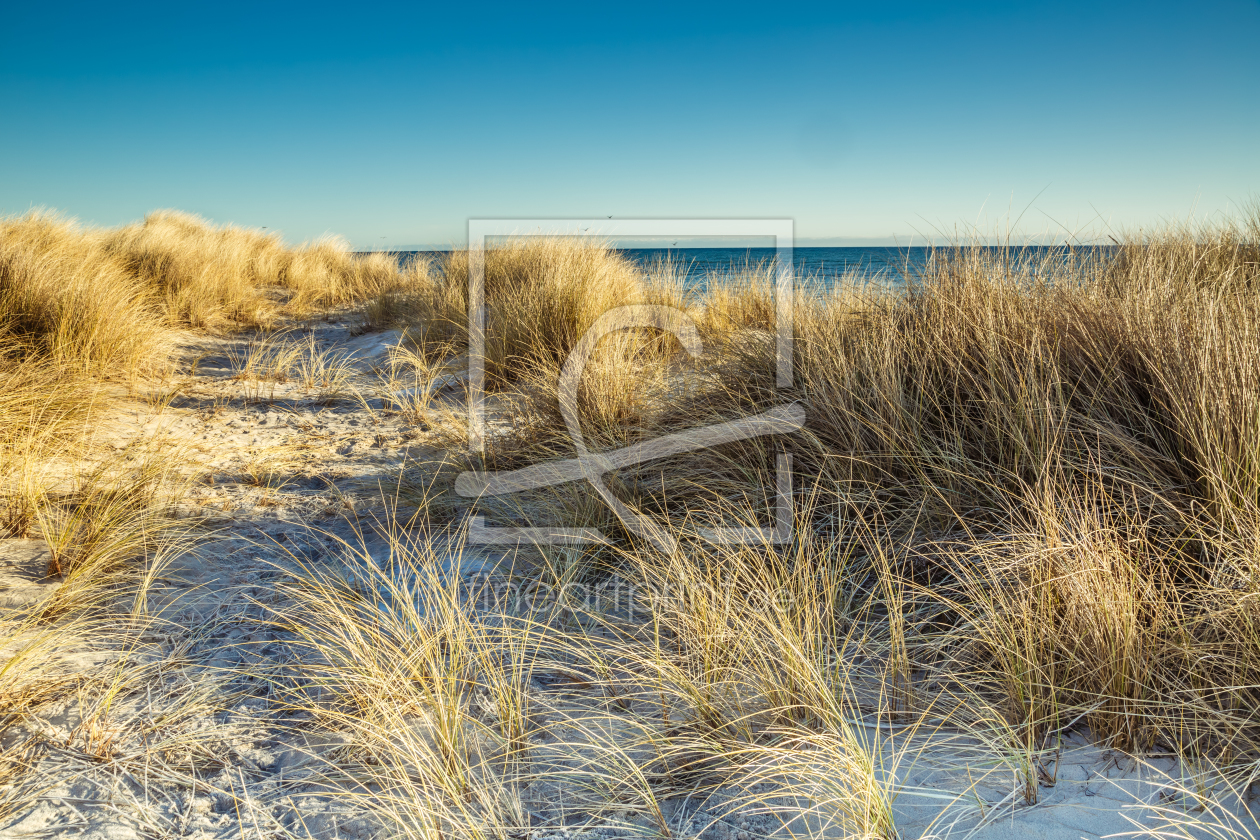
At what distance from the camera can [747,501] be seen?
219 cm

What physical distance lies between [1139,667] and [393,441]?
3337 millimetres

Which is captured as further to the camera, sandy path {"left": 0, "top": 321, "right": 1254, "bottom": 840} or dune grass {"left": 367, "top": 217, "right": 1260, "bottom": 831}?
dune grass {"left": 367, "top": 217, "right": 1260, "bottom": 831}

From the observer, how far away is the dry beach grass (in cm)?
129

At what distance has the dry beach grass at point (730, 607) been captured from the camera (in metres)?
1.29

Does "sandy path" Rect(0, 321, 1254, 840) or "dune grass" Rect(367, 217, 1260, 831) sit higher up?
"dune grass" Rect(367, 217, 1260, 831)

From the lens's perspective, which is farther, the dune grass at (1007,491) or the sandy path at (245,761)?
the dune grass at (1007,491)

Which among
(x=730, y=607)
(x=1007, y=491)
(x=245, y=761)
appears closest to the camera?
(x=245, y=761)

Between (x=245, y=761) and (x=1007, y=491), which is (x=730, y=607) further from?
(x=245, y=761)

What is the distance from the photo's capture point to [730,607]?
163cm

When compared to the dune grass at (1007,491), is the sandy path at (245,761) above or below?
below

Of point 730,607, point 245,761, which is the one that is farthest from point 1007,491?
point 245,761

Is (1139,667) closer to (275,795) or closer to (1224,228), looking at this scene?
(275,795)

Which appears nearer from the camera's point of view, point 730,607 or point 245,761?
point 245,761

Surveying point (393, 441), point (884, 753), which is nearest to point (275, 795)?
point (884, 753)
